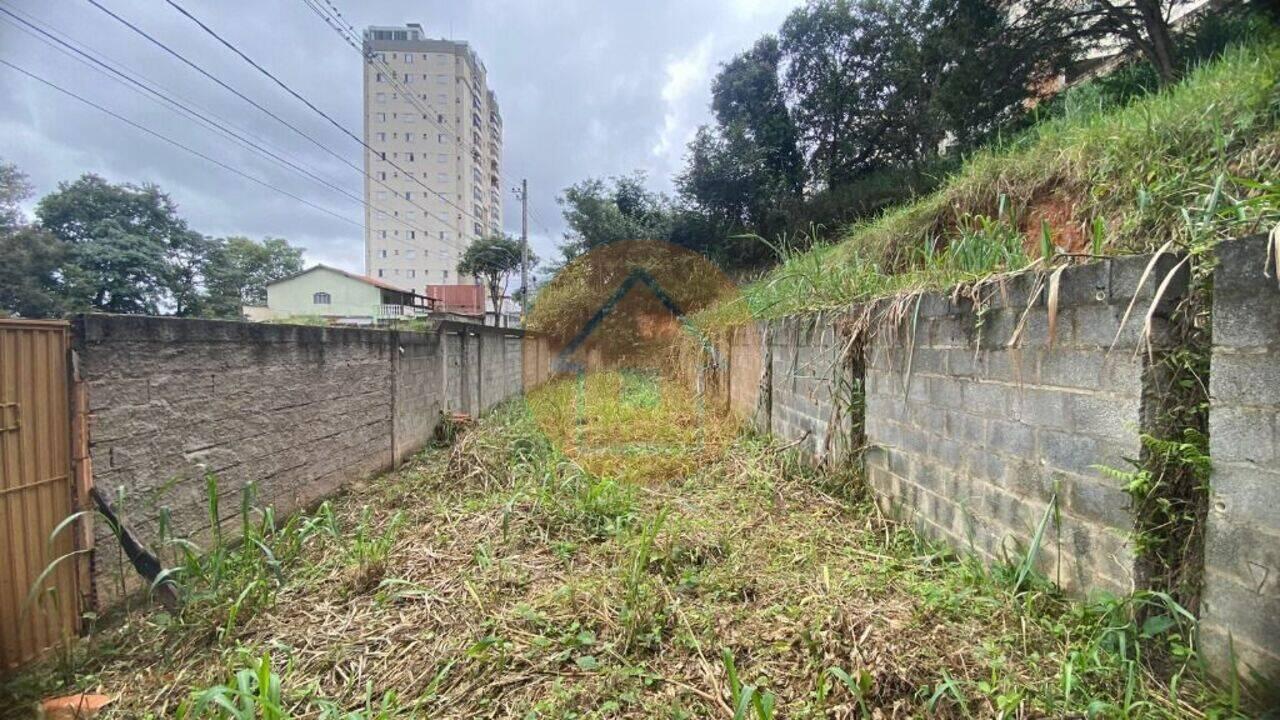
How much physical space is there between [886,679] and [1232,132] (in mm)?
3004

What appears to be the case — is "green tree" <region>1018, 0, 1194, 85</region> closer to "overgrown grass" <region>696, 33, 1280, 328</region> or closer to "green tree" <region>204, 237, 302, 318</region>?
"overgrown grass" <region>696, 33, 1280, 328</region>

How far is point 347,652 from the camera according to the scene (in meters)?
1.66

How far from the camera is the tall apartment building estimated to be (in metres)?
40.6

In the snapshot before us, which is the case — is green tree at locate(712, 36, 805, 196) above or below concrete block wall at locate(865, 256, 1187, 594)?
above

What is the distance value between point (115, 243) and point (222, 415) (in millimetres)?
27884

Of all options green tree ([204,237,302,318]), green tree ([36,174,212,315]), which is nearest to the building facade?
green tree ([204,237,302,318])

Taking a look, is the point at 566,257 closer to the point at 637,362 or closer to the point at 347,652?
the point at 637,362

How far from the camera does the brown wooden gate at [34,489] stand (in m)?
1.59

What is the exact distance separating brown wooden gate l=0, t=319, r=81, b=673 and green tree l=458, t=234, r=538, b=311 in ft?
88.3

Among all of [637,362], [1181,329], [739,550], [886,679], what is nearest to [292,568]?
[739,550]

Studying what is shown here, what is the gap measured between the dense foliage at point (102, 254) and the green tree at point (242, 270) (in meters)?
0.13

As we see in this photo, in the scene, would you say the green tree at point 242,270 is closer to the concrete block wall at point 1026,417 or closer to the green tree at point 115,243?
the green tree at point 115,243

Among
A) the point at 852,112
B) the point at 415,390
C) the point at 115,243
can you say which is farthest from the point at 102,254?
the point at 852,112

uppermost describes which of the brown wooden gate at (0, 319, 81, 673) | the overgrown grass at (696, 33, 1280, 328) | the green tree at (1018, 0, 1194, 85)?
the green tree at (1018, 0, 1194, 85)
